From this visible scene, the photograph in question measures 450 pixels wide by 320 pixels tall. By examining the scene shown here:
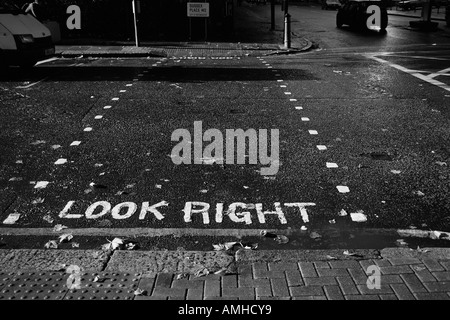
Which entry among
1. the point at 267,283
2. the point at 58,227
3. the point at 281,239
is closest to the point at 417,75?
the point at 281,239

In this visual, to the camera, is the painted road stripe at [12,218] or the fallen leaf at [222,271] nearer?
the fallen leaf at [222,271]

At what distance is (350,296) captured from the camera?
135 inches

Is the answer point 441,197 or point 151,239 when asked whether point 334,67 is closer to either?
point 441,197

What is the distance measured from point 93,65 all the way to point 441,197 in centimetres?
1240

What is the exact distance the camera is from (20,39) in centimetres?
1261

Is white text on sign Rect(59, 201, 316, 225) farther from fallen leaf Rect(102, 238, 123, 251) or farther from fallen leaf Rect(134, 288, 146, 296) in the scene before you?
fallen leaf Rect(134, 288, 146, 296)

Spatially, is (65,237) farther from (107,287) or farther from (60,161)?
(60,161)

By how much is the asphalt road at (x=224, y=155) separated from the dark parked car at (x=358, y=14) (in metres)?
14.4

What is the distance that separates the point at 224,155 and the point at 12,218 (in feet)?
9.67

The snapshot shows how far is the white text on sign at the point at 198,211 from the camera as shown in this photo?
4926 mm

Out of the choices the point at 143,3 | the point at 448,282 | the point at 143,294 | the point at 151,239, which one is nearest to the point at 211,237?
the point at 151,239

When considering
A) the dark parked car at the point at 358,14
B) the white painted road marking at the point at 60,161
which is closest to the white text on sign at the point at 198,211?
the white painted road marking at the point at 60,161

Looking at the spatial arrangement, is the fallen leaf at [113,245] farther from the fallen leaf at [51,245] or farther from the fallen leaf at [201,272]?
the fallen leaf at [201,272]

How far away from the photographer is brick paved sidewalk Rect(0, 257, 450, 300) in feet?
11.3
